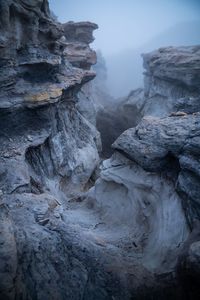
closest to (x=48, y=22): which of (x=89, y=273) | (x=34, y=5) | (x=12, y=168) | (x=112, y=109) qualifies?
(x=34, y=5)

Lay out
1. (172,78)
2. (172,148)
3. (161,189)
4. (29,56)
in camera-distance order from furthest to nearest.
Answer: (172,78)
(29,56)
(161,189)
(172,148)

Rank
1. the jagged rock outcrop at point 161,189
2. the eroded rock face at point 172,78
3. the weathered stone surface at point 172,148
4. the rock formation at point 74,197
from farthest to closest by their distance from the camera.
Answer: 1. the eroded rock face at point 172,78
2. the weathered stone surface at point 172,148
3. the jagged rock outcrop at point 161,189
4. the rock formation at point 74,197

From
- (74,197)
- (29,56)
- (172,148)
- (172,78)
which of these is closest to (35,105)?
(29,56)

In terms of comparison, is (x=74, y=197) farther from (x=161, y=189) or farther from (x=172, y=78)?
(x=172, y=78)

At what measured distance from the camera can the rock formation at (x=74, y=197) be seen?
5500 millimetres

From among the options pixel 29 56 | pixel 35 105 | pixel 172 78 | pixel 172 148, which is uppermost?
pixel 29 56

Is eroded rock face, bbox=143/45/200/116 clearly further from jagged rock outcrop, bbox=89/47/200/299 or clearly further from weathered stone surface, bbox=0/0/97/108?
jagged rock outcrop, bbox=89/47/200/299

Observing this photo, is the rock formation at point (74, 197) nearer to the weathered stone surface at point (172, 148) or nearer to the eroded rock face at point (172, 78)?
the weathered stone surface at point (172, 148)

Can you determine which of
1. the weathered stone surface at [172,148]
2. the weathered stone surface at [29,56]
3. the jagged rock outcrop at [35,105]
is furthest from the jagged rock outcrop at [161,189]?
the weathered stone surface at [29,56]

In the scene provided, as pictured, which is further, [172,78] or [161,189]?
[172,78]

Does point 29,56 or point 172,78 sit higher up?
point 29,56

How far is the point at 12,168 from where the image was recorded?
9273mm

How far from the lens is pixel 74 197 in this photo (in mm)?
12180

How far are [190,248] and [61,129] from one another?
32.3 ft
